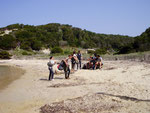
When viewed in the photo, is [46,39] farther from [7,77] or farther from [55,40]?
[7,77]

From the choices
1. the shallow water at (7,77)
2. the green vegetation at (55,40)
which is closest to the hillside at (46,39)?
the green vegetation at (55,40)

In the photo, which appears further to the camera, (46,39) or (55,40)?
(55,40)

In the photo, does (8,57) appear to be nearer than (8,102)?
No

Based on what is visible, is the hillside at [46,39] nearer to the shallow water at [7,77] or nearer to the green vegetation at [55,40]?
the green vegetation at [55,40]

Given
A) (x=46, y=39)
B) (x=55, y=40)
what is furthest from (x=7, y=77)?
(x=55, y=40)

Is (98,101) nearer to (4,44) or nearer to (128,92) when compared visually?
(128,92)

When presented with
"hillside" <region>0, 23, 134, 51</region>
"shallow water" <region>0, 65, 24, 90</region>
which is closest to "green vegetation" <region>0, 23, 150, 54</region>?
"hillside" <region>0, 23, 134, 51</region>

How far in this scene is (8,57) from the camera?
120 feet

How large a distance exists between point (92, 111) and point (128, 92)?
2.05 metres

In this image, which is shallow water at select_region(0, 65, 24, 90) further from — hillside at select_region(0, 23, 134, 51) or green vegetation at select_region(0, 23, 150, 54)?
hillside at select_region(0, 23, 134, 51)

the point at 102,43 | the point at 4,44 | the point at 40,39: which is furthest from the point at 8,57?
the point at 102,43

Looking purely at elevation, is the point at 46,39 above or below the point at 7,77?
above

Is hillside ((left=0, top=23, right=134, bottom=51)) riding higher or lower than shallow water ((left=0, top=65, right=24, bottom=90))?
higher

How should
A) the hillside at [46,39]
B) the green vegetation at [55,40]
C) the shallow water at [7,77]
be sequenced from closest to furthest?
the shallow water at [7,77] → the green vegetation at [55,40] → the hillside at [46,39]
